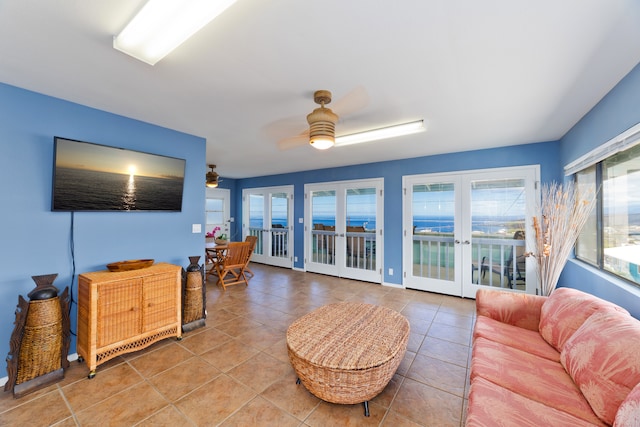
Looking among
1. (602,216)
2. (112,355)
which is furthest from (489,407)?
(112,355)

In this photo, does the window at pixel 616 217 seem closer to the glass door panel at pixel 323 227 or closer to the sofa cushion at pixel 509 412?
the sofa cushion at pixel 509 412

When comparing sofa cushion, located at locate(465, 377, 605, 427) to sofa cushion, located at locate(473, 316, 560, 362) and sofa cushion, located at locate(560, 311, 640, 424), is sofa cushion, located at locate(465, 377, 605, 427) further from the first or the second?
sofa cushion, located at locate(473, 316, 560, 362)

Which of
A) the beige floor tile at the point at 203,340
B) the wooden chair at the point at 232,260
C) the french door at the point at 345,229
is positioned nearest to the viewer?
the beige floor tile at the point at 203,340

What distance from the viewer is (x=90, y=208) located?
2375 mm

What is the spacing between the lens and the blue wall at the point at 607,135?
69.5 inches

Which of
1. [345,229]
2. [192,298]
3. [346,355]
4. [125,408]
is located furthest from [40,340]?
[345,229]

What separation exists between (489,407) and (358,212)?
13.3 feet

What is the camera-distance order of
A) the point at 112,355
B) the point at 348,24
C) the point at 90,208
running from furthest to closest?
the point at 90,208 → the point at 112,355 → the point at 348,24

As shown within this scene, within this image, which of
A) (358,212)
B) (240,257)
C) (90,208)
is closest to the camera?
(90,208)

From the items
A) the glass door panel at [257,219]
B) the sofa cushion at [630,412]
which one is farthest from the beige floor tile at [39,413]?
the glass door panel at [257,219]

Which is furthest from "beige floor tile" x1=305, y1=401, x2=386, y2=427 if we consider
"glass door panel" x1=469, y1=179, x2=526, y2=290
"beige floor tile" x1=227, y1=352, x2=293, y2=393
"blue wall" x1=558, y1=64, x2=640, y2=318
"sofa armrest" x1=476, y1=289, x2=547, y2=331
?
"glass door panel" x1=469, y1=179, x2=526, y2=290

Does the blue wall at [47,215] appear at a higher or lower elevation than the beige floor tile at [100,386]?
higher

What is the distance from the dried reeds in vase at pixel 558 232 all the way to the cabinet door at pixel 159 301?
393 cm

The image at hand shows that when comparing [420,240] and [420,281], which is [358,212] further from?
[420,281]
